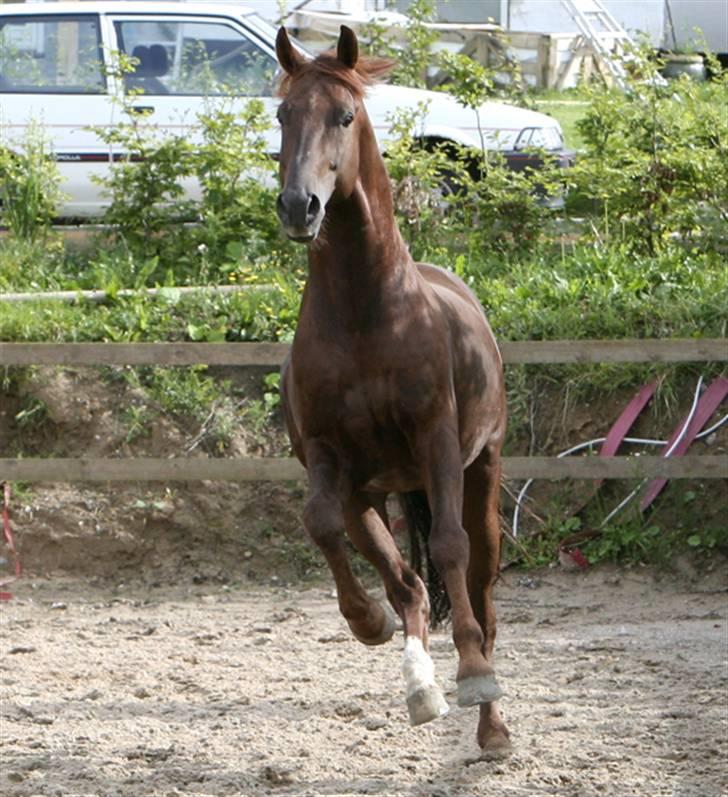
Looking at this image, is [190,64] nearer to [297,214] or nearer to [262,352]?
[262,352]

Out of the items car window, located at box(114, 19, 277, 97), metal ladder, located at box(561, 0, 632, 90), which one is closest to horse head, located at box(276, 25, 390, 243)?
car window, located at box(114, 19, 277, 97)

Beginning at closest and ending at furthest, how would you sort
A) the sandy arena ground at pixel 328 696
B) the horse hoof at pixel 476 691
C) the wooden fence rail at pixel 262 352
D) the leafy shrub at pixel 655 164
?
the horse hoof at pixel 476 691 < the sandy arena ground at pixel 328 696 < the wooden fence rail at pixel 262 352 < the leafy shrub at pixel 655 164

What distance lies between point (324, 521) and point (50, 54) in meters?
8.23

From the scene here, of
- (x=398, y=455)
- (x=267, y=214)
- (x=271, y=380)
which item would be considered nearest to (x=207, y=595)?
(x=271, y=380)

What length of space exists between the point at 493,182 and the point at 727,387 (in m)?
2.39

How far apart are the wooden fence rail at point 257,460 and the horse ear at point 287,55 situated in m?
3.55

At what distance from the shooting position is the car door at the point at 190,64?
37.5 ft

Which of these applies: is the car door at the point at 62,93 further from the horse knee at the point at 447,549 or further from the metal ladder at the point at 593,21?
the metal ladder at the point at 593,21

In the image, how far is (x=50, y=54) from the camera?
11922 millimetres

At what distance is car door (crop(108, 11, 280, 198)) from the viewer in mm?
11430

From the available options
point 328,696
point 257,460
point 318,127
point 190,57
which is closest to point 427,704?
point 318,127

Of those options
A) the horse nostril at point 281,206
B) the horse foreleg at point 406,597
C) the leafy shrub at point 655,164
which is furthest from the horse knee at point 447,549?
the leafy shrub at point 655,164

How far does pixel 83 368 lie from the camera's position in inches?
374

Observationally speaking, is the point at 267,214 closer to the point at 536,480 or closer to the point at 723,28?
Result: the point at 536,480
